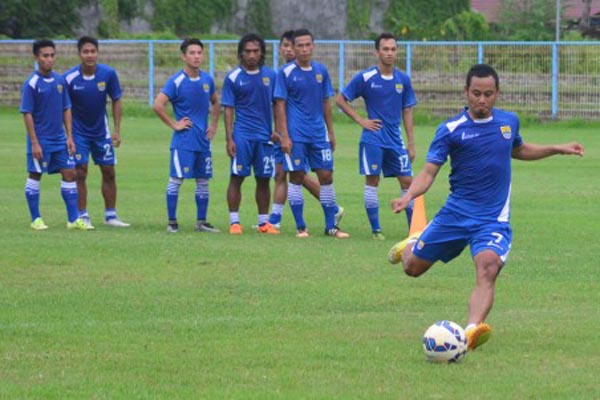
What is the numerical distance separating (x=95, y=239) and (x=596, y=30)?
47.6m

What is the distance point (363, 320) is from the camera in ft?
34.5

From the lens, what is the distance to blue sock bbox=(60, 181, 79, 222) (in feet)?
55.6

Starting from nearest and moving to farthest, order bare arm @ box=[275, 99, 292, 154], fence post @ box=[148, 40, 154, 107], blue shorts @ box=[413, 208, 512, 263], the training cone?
blue shorts @ box=[413, 208, 512, 263] → the training cone → bare arm @ box=[275, 99, 292, 154] → fence post @ box=[148, 40, 154, 107]

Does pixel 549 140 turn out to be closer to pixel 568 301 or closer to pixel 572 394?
pixel 568 301

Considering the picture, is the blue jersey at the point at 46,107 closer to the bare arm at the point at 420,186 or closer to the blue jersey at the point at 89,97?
the blue jersey at the point at 89,97

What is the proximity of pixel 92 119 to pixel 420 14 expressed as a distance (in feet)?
137

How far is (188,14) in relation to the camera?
59000mm

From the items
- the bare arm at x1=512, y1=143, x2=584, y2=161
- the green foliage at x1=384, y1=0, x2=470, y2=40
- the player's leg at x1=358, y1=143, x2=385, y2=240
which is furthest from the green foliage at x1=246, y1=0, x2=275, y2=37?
the bare arm at x1=512, y1=143, x2=584, y2=161

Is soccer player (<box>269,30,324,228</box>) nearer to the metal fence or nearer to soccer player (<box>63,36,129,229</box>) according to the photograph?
soccer player (<box>63,36,129,229</box>)

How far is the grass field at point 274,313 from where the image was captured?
27.2ft

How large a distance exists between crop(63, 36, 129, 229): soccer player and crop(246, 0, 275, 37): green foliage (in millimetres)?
41018

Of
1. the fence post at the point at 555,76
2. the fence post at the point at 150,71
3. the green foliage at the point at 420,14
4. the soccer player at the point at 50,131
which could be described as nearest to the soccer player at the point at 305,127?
the soccer player at the point at 50,131

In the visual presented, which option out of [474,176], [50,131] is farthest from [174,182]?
[474,176]

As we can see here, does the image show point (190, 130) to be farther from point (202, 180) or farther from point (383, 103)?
point (383, 103)
